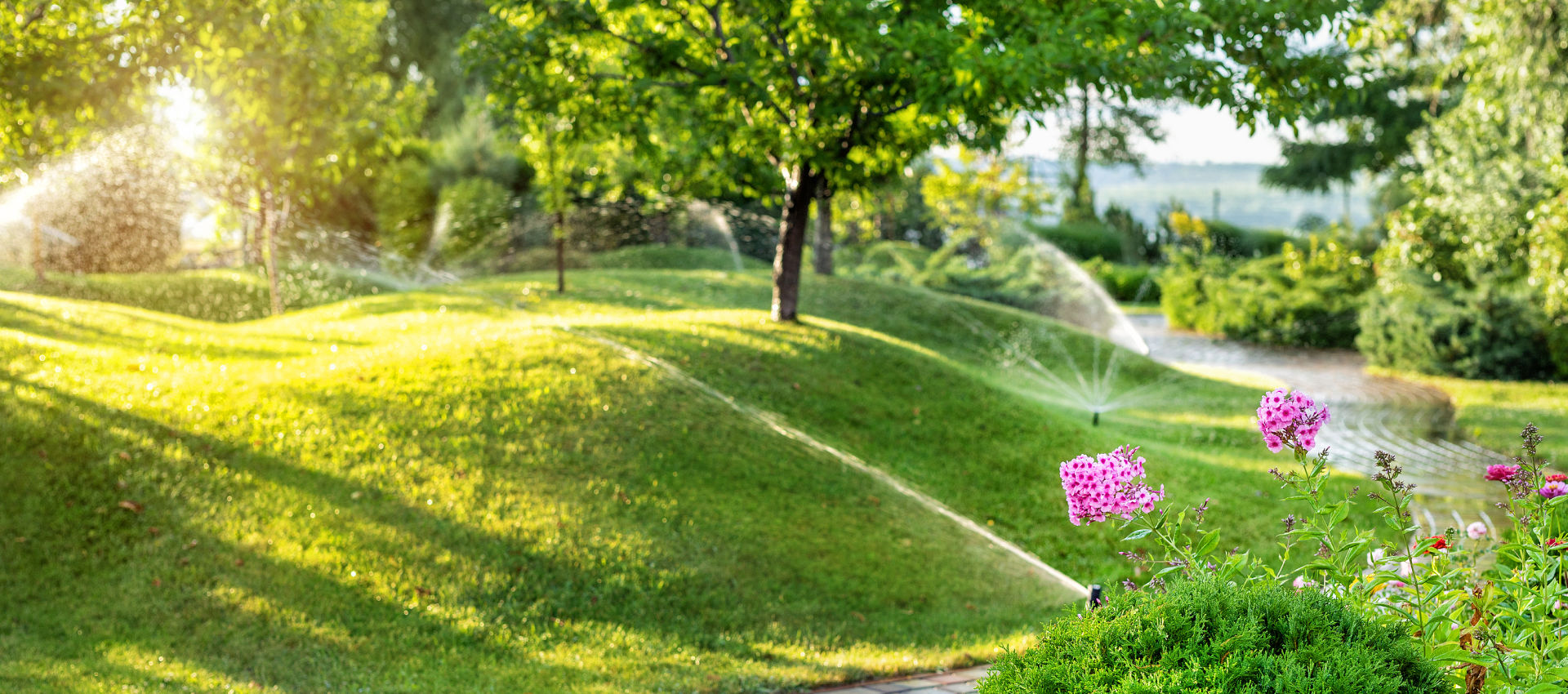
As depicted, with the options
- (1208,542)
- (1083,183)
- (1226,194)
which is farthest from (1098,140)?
(1208,542)

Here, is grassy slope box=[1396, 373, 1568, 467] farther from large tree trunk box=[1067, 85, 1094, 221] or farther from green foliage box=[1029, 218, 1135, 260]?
large tree trunk box=[1067, 85, 1094, 221]

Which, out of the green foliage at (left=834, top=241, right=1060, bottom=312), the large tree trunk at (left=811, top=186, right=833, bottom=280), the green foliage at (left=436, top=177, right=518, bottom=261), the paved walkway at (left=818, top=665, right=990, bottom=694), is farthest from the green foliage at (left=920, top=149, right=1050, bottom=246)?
the paved walkway at (left=818, top=665, right=990, bottom=694)

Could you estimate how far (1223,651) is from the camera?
2580 millimetres

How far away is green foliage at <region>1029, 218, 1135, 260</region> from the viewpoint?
35375 millimetres

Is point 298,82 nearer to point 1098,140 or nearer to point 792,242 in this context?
point 792,242

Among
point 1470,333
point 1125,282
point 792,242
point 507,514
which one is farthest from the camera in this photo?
point 1125,282

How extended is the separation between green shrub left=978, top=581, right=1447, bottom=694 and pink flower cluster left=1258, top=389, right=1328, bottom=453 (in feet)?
A: 1.95

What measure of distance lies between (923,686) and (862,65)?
6.06m

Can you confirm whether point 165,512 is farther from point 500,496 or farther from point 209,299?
point 209,299

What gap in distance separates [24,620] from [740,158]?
7.32 meters

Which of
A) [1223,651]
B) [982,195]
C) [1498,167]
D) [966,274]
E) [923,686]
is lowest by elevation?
[923,686]

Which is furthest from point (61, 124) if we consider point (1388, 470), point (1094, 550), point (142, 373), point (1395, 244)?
point (1395, 244)

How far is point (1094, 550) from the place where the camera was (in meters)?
7.66

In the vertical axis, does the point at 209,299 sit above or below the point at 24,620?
above
